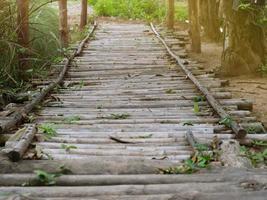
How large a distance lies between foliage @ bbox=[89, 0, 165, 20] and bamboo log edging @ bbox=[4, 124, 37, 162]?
15974mm

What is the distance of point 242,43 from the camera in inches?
343

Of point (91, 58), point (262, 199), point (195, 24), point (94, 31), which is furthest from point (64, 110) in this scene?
point (94, 31)

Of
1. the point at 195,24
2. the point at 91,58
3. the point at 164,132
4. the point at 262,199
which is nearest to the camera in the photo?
the point at 262,199

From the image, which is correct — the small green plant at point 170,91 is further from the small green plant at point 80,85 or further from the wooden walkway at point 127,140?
the small green plant at point 80,85

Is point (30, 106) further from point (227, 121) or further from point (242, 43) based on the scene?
point (242, 43)

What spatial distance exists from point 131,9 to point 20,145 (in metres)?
17.3

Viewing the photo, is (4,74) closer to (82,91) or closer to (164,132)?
(82,91)

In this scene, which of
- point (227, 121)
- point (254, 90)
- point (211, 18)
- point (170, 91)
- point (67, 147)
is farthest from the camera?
point (211, 18)

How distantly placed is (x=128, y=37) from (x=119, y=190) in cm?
1081

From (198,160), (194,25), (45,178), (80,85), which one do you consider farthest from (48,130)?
(194,25)

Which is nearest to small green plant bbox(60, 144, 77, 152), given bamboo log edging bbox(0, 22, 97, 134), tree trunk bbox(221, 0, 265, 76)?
bamboo log edging bbox(0, 22, 97, 134)

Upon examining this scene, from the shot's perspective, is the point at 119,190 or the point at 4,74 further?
the point at 4,74

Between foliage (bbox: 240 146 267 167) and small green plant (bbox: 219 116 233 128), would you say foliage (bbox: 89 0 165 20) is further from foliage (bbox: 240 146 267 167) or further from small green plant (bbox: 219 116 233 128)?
foliage (bbox: 240 146 267 167)

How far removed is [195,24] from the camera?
11617mm
